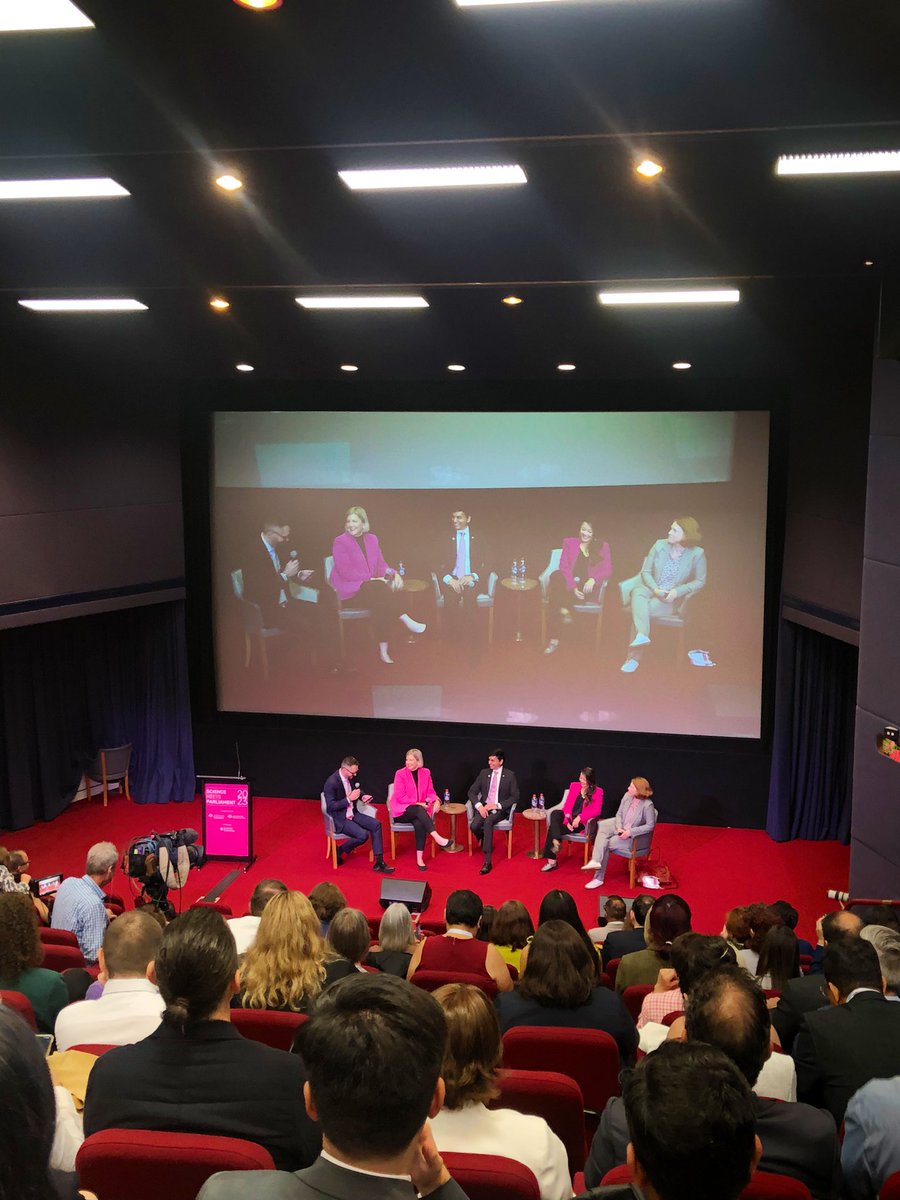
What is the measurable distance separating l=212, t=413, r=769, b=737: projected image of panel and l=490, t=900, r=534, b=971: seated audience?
213 inches

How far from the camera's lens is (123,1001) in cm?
334

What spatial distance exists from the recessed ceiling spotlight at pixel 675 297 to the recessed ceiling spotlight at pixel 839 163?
2168 millimetres

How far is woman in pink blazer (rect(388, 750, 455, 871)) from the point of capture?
9.60m

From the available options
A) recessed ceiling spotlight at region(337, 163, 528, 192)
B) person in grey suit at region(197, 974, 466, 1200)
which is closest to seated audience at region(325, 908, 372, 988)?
person in grey suit at region(197, 974, 466, 1200)

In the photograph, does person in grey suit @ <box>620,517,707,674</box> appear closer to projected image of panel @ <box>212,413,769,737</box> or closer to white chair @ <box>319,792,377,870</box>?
projected image of panel @ <box>212,413,769,737</box>

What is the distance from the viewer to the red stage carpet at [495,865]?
8.75 metres

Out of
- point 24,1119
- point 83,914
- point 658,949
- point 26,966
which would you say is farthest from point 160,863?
point 24,1119

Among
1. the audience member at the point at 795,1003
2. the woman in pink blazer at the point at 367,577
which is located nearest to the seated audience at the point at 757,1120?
the audience member at the point at 795,1003

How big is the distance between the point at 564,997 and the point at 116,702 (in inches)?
337

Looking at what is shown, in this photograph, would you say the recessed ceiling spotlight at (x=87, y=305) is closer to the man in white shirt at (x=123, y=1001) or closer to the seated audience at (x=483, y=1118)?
the man in white shirt at (x=123, y=1001)

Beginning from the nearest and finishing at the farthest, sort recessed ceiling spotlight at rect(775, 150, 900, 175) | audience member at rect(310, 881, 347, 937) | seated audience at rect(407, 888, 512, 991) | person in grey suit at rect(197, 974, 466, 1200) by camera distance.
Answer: person in grey suit at rect(197, 974, 466, 1200), recessed ceiling spotlight at rect(775, 150, 900, 175), seated audience at rect(407, 888, 512, 991), audience member at rect(310, 881, 347, 937)

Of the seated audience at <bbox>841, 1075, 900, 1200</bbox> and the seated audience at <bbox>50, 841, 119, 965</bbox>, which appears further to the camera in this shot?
the seated audience at <bbox>50, 841, 119, 965</bbox>

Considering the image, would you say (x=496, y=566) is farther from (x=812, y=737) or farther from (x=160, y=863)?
(x=160, y=863)

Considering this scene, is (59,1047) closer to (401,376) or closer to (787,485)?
(401,376)
